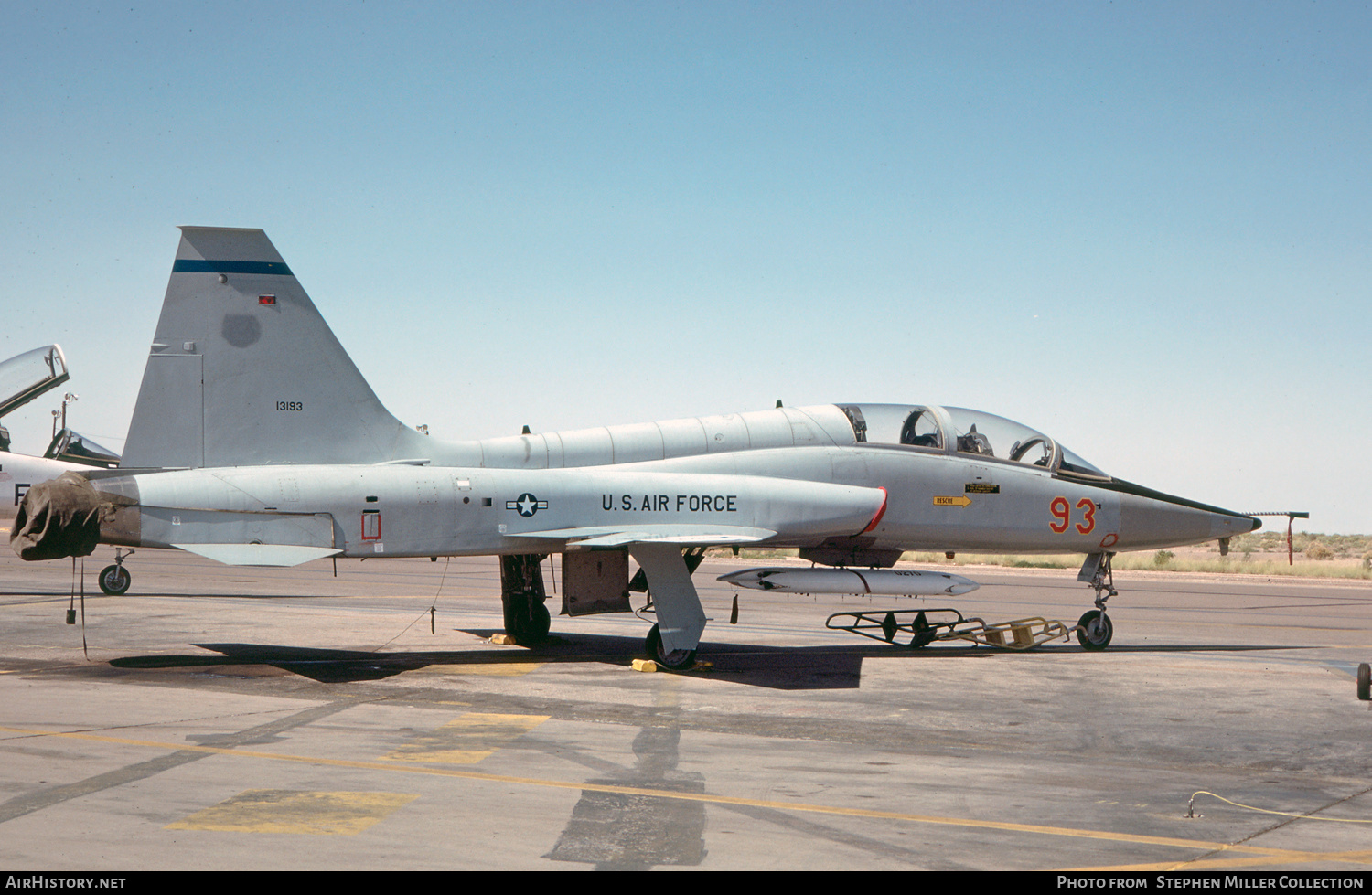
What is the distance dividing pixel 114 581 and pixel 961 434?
56.0 feet

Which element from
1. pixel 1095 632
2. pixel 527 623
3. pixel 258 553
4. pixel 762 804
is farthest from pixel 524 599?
pixel 762 804

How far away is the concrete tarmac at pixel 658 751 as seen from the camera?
6.01 metres

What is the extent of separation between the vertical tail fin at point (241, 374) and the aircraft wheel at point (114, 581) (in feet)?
Answer: 35.8

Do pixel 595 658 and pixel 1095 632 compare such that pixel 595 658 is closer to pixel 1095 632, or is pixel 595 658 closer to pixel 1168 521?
pixel 1095 632

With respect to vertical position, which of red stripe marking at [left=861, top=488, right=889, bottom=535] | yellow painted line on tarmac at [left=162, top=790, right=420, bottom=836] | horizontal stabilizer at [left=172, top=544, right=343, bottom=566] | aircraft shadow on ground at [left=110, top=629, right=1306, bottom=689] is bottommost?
aircraft shadow on ground at [left=110, top=629, right=1306, bottom=689]

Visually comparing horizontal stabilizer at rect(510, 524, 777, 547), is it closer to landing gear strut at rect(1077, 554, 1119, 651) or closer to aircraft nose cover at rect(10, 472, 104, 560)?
aircraft nose cover at rect(10, 472, 104, 560)

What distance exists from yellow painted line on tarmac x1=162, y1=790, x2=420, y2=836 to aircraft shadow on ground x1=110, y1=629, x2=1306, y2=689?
5443mm

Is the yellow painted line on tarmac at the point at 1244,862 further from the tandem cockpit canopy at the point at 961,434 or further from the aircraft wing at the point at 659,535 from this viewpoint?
the tandem cockpit canopy at the point at 961,434

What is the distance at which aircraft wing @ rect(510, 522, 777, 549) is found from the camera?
13055mm

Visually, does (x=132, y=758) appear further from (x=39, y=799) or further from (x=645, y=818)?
(x=645, y=818)

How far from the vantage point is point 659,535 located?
13.3 m

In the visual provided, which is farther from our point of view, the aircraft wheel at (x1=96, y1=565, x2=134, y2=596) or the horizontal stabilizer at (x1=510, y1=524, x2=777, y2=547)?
the aircraft wheel at (x1=96, y1=565, x2=134, y2=596)

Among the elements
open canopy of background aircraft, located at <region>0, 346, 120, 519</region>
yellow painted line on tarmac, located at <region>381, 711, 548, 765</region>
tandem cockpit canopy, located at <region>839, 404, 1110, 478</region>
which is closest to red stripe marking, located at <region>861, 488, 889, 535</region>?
tandem cockpit canopy, located at <region>839, 404, 1110, 478</region>
